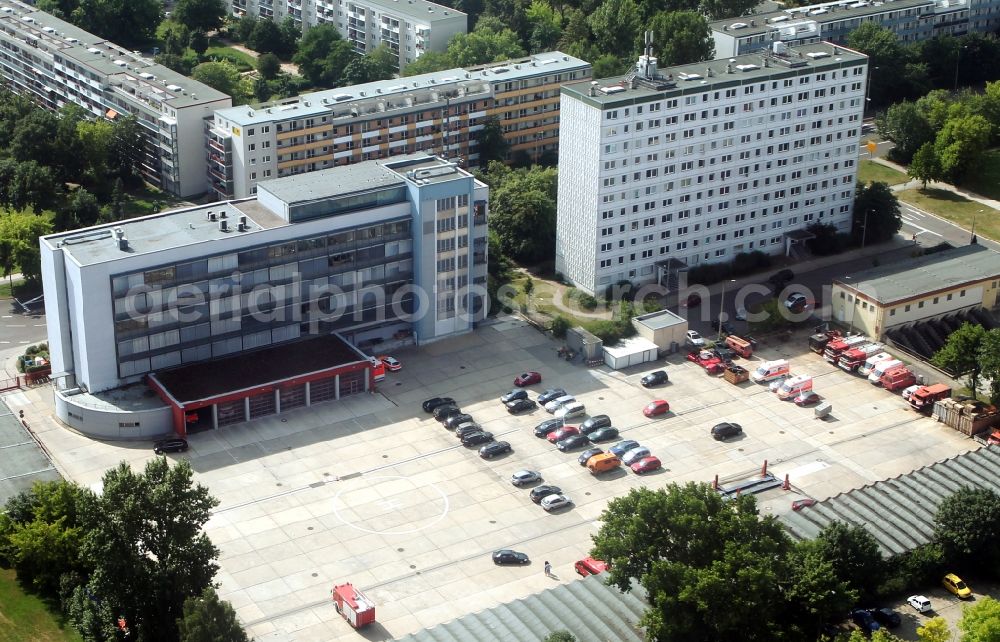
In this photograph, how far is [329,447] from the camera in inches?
5187

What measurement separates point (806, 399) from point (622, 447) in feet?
68.4

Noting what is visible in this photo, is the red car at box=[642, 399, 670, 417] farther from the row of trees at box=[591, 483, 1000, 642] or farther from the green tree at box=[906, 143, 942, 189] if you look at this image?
the green tree at box=[906, 143, 942, 189]

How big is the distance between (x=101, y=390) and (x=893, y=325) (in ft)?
261

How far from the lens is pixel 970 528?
112 meters

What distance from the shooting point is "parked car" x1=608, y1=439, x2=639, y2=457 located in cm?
13088

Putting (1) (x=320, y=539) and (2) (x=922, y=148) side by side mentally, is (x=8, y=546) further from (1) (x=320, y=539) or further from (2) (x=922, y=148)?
(2) (x=922, y=148)

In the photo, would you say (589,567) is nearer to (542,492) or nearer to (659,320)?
(542,492)

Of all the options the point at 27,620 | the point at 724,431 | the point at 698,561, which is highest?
the point at 698,561

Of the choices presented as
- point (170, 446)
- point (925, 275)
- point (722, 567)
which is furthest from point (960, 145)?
point (170, 446)

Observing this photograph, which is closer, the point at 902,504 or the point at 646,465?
the point at 902,504

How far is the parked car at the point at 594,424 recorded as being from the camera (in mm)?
134625

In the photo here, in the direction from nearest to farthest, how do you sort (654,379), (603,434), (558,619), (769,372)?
1. (558,619)
2. (603,434)
3. (654,379)
4. (769,372)

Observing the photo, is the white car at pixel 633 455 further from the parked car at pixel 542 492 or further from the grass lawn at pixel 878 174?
the grass lawn at pixel 878 174

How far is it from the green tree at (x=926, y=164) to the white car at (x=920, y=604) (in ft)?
299
